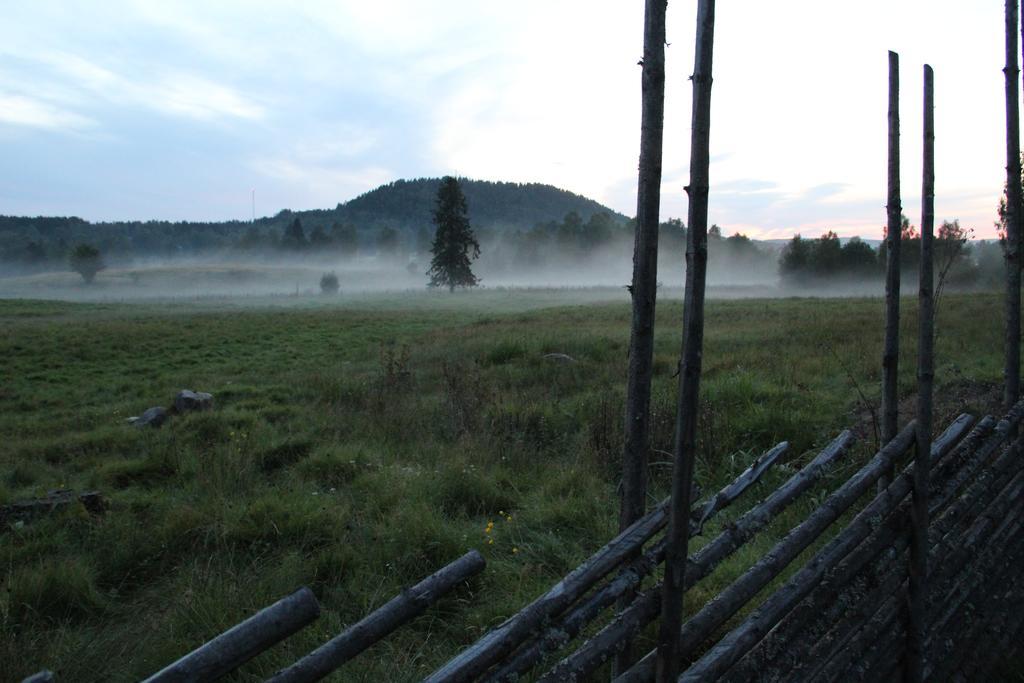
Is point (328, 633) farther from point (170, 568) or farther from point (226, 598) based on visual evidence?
point (170, 568)

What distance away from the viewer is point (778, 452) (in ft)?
8.46

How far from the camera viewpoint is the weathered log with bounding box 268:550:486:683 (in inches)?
58.6

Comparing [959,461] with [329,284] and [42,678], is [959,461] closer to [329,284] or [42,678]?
[42,678]

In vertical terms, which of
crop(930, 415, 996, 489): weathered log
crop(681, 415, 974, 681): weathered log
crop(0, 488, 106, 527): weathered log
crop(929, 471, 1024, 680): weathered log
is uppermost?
crop(930, 415, 996, 489): weathered log

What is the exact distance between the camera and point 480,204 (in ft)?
612

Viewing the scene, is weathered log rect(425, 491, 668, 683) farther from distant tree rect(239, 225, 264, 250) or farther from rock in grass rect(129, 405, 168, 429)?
distant tree rect(239, 225, 264, 250)

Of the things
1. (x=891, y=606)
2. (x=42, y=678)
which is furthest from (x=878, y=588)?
(x=42, y=678)

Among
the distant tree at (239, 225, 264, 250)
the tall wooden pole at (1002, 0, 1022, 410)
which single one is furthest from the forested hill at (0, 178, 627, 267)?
the tall wooden pole at (1002, 0, 1022, 410)

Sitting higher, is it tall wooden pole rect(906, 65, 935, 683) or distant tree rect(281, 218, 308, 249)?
distant tree rect(281, 218, 308, 249)

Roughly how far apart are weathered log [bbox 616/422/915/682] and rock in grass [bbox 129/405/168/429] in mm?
7600

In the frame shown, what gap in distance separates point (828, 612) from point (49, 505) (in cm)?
531

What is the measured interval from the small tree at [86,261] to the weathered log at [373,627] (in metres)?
85.1

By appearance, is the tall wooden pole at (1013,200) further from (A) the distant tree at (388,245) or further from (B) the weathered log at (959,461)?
(A) the distant tree at (388,245)

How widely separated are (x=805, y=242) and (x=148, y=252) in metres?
126
